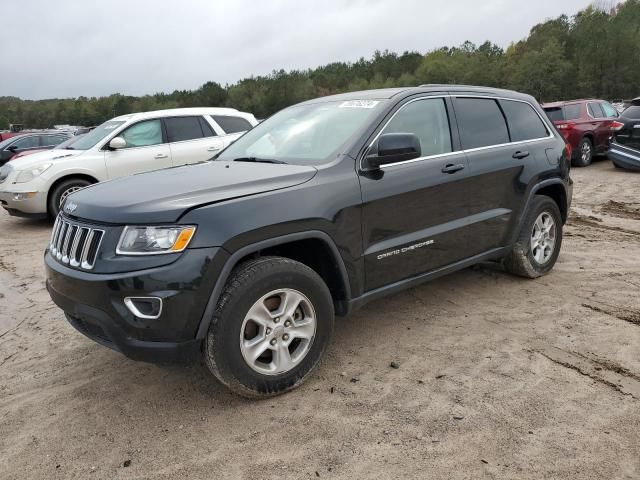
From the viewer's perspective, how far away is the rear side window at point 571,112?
12867 mm

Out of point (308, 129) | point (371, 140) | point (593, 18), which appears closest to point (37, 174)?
point (308, 129)

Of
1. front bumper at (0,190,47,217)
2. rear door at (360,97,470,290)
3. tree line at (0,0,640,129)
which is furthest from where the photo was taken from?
tree line at (0,0,640,129)

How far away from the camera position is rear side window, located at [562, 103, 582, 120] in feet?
42.2

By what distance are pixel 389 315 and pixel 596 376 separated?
1.55 metres

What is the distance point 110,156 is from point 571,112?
35.3ft

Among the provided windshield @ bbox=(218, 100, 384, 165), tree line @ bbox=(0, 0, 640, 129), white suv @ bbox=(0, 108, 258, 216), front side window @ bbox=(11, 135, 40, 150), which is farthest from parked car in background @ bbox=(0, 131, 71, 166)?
tree line @ bbox=(0, 0, 640, 129)

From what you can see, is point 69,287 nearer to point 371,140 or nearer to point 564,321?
point 371,140

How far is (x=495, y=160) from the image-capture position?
4234 mm

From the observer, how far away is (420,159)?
371cm

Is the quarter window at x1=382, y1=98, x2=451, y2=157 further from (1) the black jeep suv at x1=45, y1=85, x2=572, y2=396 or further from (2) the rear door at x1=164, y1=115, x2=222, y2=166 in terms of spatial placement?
(2) the rear door at x1=164, y1=115, x2=222, y2=166

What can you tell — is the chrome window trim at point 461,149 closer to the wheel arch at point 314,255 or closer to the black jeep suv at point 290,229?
the black jeep suv at point 290,229

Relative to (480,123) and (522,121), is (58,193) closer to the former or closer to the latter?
(480,123)

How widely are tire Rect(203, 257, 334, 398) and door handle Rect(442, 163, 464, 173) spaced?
1407 millimetres

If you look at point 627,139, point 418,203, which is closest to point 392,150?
point 418,203
